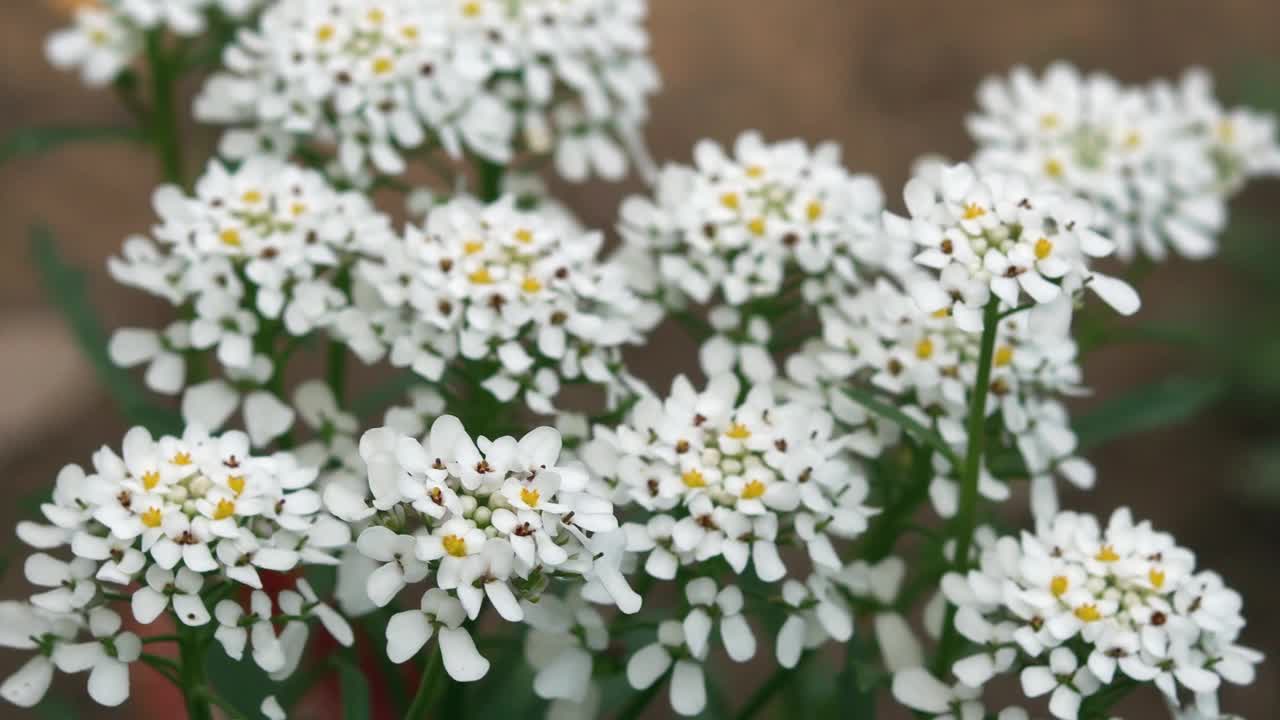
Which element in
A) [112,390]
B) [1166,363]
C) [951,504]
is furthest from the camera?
[1166,363]

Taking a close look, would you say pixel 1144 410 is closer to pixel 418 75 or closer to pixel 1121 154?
pixel 1121 154

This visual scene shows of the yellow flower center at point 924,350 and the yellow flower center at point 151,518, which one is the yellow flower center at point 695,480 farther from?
the yellow flower center at point 151,518

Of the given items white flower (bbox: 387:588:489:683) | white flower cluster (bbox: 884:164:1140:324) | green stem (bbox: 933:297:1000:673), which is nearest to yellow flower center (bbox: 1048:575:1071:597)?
green stem (bbox: 933:297:1000:673)

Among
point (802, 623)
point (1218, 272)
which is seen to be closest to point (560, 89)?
point (802, 623)

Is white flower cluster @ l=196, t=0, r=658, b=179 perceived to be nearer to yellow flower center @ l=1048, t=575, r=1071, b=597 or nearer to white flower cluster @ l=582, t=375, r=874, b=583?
white flower cluster @ l=582, t=375, r=874, b=583

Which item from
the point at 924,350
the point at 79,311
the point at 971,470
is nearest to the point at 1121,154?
the point at 924,350

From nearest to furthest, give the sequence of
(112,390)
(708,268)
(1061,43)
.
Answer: (708,268) → (112,390) → (1061,43)

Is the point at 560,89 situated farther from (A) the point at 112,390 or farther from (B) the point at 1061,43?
(B) the point at 1061,43
